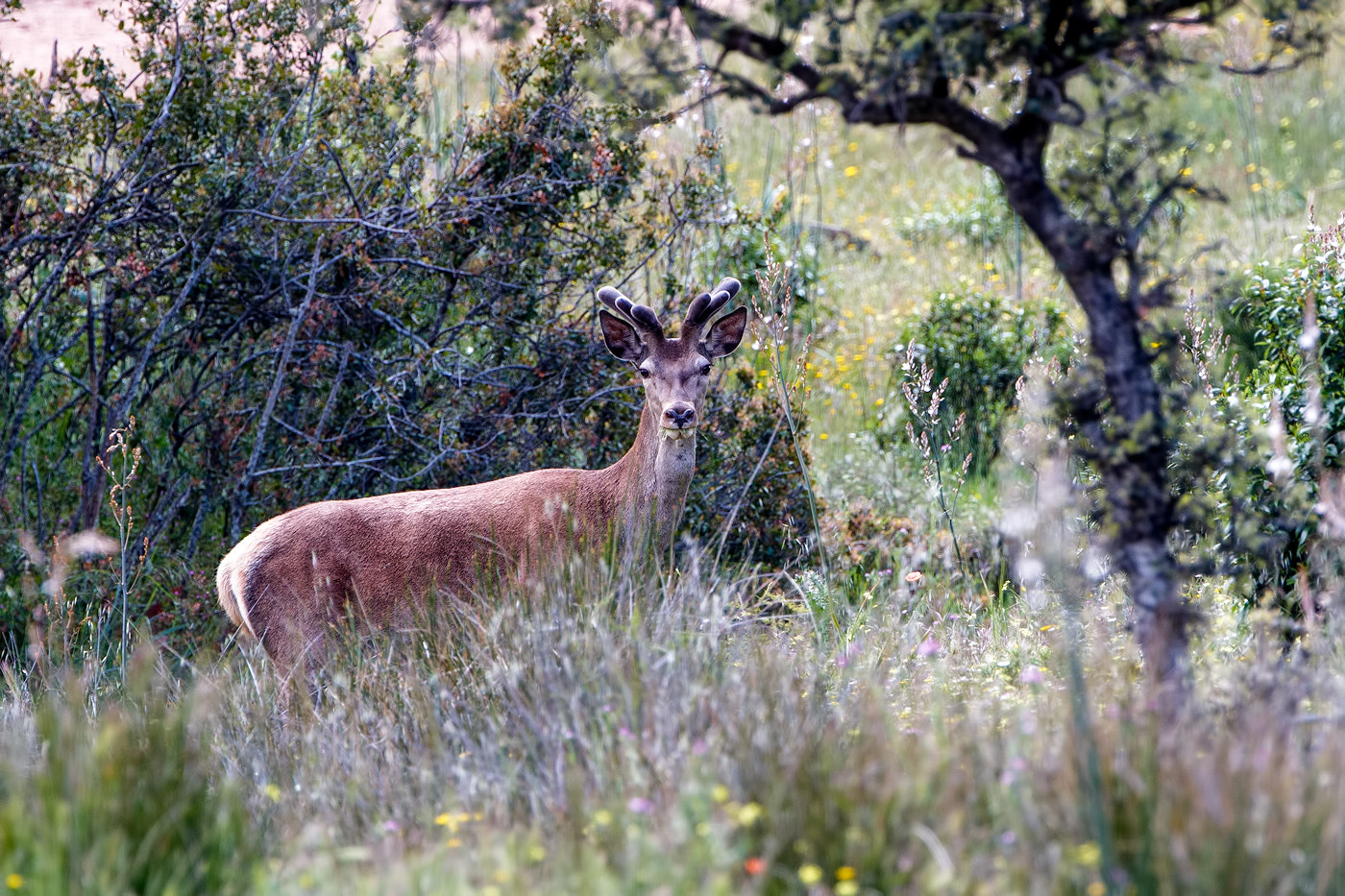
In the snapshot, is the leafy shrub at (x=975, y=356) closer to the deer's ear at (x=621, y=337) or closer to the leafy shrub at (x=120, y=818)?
the deer's ear at (x=621, y=337)

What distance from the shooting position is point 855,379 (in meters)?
10.4

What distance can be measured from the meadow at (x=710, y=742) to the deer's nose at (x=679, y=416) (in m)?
0.53

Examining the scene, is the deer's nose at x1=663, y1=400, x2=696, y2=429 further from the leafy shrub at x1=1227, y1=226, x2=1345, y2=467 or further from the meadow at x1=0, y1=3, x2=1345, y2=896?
the leafy shrub at x1=1227, y1=226, x2=1345, y2=467

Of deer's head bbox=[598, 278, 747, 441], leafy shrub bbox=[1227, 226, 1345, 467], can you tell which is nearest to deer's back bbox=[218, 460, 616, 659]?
deer's head bbox=[598, 278, 747, 441]

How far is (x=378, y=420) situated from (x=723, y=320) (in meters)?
2.13

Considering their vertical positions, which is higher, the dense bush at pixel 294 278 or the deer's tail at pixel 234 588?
the dense bush at pixel 294 278

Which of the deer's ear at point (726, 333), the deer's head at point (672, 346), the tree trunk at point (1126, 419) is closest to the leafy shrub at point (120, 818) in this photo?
the tree trunk at point (1126, 419)

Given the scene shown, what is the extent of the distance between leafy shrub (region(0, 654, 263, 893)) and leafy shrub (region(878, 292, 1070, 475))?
6.44 m

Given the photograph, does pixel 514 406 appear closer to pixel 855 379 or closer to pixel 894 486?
pixel 894 486

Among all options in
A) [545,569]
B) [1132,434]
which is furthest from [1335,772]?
[545,569]

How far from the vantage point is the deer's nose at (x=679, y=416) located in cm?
603

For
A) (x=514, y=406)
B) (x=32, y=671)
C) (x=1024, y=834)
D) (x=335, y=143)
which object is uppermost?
(x=335, y=143)

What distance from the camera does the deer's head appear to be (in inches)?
249

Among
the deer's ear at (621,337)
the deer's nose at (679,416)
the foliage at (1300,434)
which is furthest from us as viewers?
the deer's ear at (621,337)
